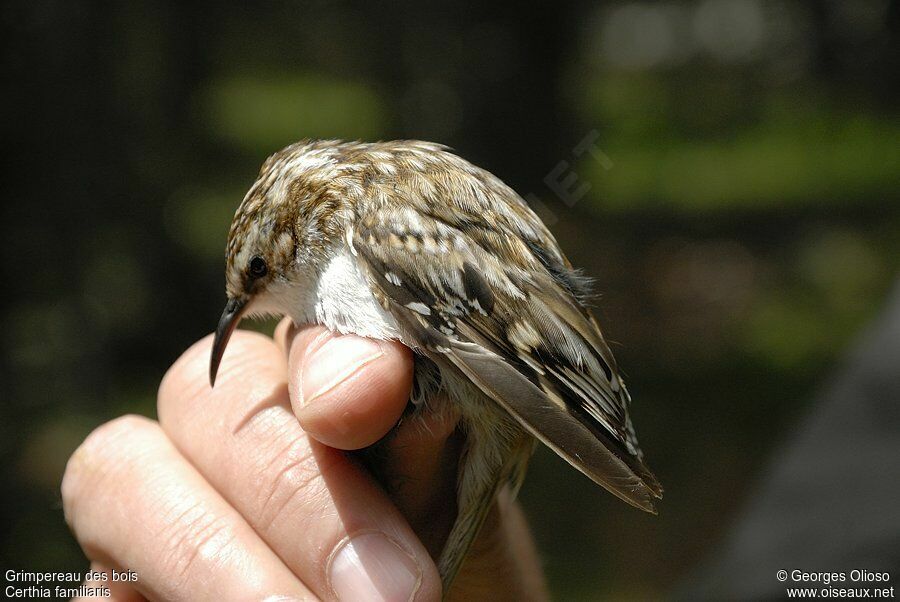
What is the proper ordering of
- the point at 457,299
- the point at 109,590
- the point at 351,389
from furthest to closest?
the point at 109,590 < the point at 457,299 < the point at 351,389

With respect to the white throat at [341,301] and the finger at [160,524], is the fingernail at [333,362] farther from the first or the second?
the finger at [160,524]

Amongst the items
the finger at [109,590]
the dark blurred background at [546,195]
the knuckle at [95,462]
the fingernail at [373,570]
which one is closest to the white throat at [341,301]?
the fingernail at [373,570]

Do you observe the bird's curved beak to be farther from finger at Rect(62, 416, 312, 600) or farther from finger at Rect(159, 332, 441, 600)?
finger at Rect(62, 416, 312, 600)

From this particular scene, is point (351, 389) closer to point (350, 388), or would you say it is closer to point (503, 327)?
point (350, 388)

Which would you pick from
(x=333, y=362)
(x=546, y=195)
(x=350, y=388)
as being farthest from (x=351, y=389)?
(x=546, y=195)

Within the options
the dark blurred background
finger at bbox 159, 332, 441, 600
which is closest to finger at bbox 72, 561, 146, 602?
finger at bbox 159, 332, 441, 600

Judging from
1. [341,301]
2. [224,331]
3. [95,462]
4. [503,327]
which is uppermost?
[503,327]
